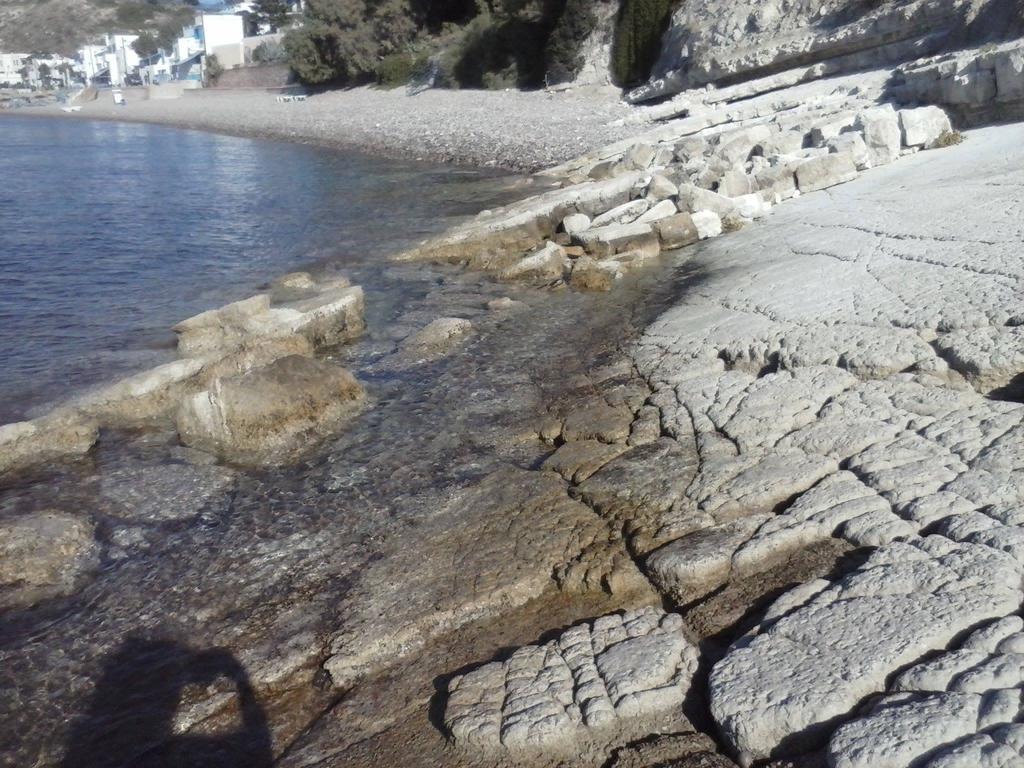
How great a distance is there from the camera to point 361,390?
8.48 m

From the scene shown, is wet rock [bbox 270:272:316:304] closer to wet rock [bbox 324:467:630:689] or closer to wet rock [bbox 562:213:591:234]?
wet rock [bbox 562:213:591:234]

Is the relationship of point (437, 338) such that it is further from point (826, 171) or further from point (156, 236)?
point (156, 236)

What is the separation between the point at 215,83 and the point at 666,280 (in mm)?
66658

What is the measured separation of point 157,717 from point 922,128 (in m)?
13.7

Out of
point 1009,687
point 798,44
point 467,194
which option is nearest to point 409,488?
point 1009,687

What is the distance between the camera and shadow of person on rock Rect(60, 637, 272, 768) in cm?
434

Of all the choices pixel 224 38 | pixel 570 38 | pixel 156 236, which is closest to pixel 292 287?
pixel 156 236

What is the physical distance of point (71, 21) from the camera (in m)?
130

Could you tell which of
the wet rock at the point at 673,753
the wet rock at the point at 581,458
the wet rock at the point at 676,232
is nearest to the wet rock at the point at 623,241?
the wet rock at the point at 676,232

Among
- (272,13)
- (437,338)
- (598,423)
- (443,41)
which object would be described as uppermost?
(272,13)

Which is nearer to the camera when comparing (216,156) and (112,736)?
(112,736)

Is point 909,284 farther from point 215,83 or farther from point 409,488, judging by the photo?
point 215,83

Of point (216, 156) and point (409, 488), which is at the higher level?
point (216, 156)

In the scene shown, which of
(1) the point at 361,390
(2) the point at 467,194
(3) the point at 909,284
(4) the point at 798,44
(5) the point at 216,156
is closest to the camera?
(3) the point at 909,284
